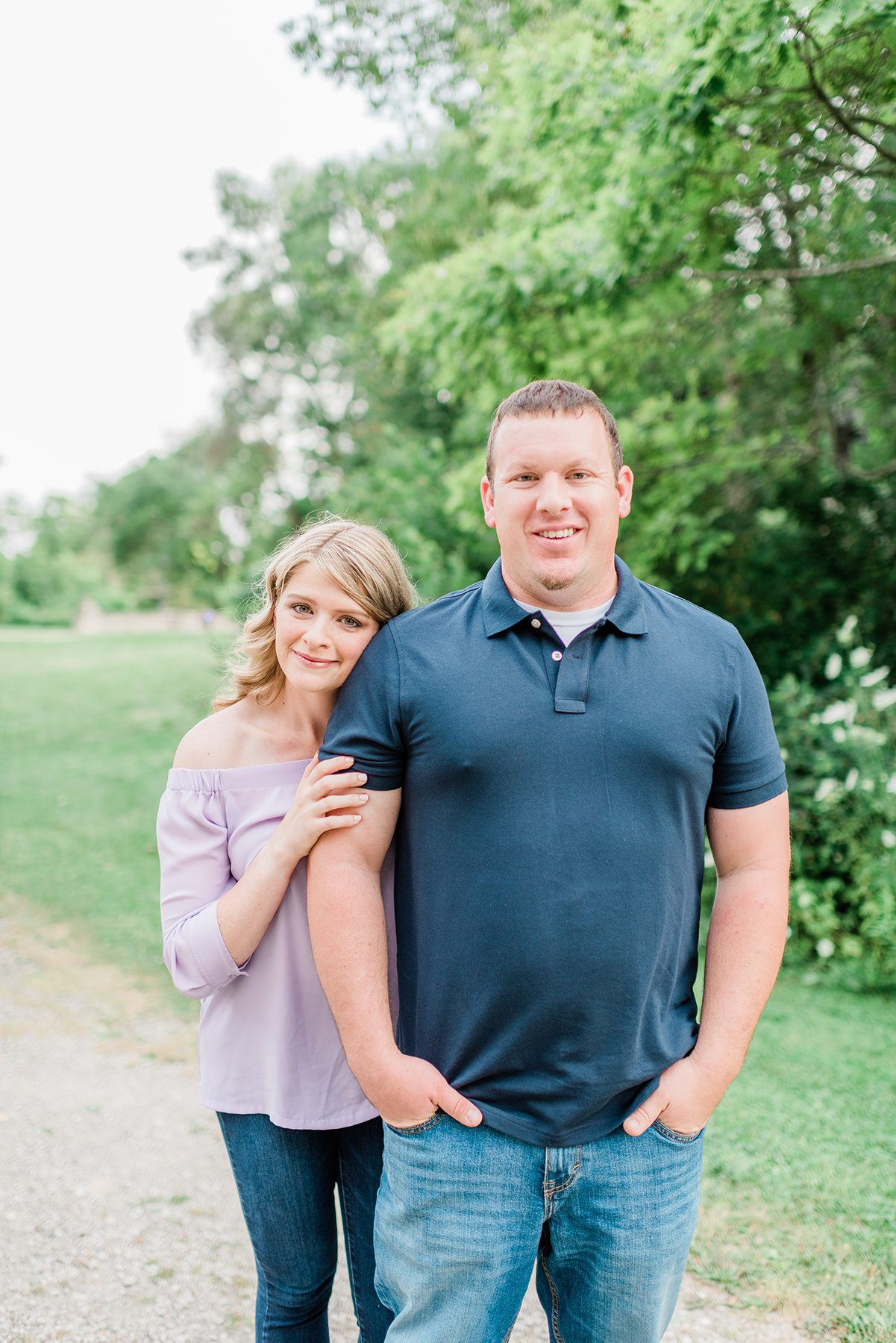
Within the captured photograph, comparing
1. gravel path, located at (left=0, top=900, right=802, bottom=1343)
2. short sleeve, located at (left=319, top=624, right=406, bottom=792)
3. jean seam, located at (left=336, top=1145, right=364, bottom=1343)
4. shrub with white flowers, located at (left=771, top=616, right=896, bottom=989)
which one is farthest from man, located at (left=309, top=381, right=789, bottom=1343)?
shrub with white flowers, located at (left=771, top=616, right=896, bottom=989)

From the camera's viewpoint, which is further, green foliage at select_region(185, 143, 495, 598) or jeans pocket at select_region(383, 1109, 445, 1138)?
green foliage at select_region(185, 143, 495, 598)

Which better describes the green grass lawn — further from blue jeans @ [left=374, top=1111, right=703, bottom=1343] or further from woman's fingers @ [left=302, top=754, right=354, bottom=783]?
blue jeans @ [left=374, top=1111, right=703, bottom=1343]

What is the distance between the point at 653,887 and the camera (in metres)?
1.70

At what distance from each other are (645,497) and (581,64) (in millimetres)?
2476

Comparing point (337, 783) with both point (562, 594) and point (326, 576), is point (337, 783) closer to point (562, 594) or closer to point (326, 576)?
point (326, 576)

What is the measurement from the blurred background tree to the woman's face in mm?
251

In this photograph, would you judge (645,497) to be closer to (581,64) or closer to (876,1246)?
→ (581,64)

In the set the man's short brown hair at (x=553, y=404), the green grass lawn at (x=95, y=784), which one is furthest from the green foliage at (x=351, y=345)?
the man's short brown hair at (x=553, y=404)

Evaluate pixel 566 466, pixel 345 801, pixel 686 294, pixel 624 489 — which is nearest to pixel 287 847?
pixel 345 801

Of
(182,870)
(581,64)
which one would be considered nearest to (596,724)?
(182,870)

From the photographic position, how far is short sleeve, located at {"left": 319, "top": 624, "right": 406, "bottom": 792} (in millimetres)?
1722

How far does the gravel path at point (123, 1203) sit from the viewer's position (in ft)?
8.88

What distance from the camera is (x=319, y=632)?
182 centimetres

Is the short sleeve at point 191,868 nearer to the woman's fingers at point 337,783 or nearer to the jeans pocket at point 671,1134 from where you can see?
the woman's fingers at point 337,783
